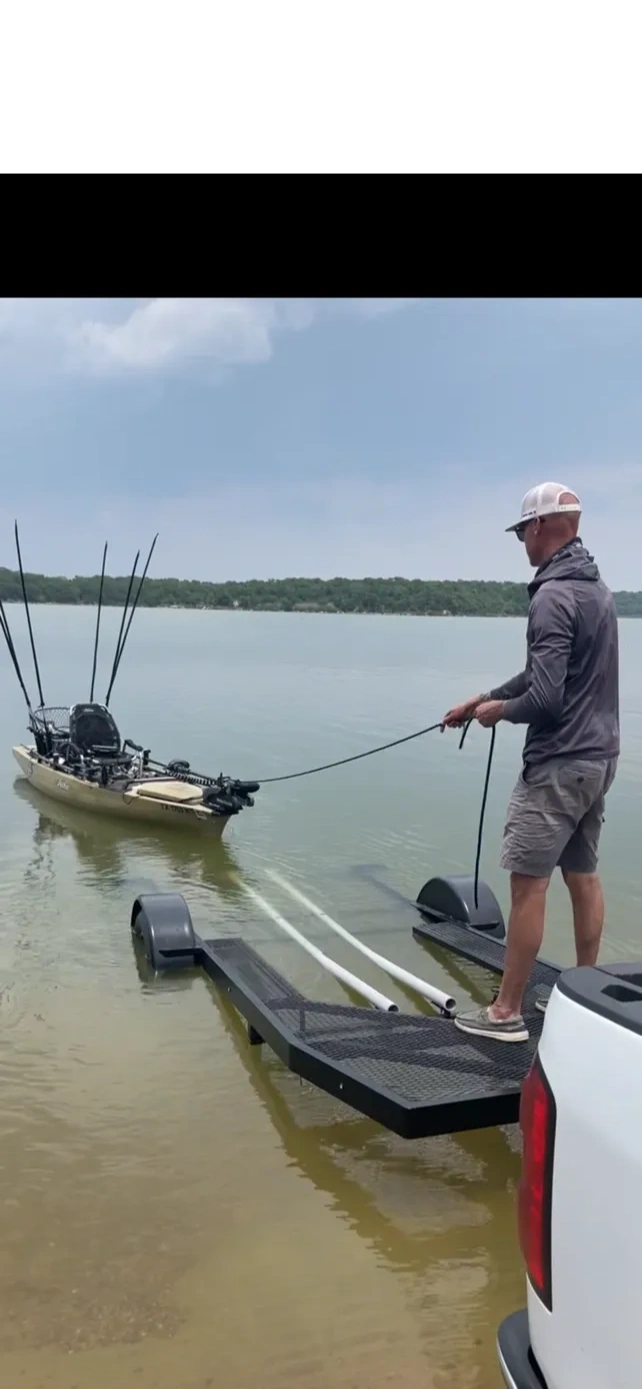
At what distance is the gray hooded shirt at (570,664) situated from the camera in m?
4.26

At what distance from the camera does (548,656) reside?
4246 millimetres

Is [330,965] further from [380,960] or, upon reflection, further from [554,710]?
[554,710]

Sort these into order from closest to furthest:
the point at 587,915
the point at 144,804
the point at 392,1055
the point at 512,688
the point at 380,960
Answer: the point at 392,1055
the point at 587,915
the point at 512,688
the point at 380,960
the point at 144,804

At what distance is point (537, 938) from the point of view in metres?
4.40

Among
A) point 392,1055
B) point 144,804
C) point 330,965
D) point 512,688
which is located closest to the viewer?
point 392,1055

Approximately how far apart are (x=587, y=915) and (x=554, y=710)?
3.61 ft

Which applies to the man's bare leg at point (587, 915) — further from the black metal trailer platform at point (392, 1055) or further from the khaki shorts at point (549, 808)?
the black metal trailer platform at point (392, 1055)

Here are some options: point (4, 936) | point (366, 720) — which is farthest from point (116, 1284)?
point (366, 720)

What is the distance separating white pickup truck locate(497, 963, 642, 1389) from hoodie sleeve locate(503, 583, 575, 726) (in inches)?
87.3

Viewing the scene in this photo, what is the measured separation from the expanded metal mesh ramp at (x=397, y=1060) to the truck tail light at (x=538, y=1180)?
1.91 meters

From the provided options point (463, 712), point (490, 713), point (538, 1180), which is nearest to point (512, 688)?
point (463, 712)

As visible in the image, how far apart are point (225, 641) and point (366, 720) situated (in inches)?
1807
